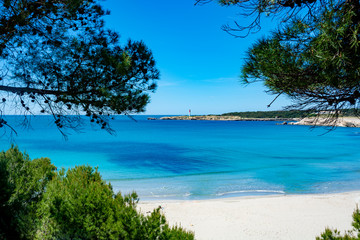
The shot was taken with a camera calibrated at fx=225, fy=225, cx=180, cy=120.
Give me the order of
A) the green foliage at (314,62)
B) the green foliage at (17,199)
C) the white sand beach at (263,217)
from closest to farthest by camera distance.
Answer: the green foliage at (314,62) < the green foliage at (17,199) < the white sand beach at (263,217)

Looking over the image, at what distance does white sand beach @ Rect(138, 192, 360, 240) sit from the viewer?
612 cm

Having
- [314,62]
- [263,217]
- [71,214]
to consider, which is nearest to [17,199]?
[71,214]

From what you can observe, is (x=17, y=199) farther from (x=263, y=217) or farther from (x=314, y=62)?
(x=263, y=217)

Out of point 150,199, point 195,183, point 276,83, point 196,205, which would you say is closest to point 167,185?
point 195,183

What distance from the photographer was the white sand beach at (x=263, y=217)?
6.12m

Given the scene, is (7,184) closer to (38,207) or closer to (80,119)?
(38,207)

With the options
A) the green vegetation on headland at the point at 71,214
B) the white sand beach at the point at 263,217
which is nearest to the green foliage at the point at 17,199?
the green vegetation on headland at the point at 71,214

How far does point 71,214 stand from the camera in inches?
124

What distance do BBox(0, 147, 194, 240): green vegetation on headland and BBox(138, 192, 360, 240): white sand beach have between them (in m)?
3.57

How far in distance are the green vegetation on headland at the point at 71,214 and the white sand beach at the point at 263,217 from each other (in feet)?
11.7

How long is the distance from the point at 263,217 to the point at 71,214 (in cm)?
615

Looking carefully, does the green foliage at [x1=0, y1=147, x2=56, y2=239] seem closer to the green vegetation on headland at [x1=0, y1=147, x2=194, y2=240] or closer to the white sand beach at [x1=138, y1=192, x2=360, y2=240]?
the green vegetation on headland at [x1=0, y1=147, x2=194, y2=240]

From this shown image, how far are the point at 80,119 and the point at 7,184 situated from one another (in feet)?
6.76

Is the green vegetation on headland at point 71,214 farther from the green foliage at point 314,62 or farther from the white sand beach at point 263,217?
the white sand beach at point 263,217
